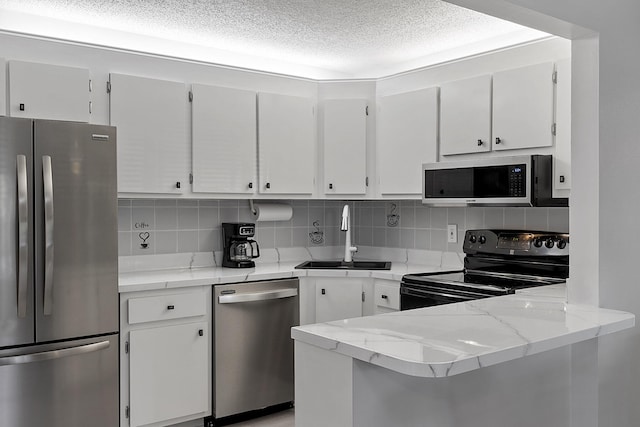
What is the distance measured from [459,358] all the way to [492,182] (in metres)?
1.97

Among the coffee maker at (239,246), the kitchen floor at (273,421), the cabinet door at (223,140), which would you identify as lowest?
the kitchen floor at (273,421)

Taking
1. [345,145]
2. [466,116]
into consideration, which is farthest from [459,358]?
[345,145]

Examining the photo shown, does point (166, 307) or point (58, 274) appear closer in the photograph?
point (58, 274)

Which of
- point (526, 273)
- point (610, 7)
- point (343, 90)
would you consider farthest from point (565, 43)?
point (343, 90)

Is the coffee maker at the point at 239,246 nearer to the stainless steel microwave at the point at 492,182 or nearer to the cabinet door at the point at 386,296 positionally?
the cabinet door at the point at 386,296

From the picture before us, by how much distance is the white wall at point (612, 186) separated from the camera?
7.63ft

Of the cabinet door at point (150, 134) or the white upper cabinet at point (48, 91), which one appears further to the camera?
the cabinet door at point (150, 134)

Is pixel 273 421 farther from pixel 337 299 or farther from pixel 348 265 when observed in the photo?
pixel 348 265

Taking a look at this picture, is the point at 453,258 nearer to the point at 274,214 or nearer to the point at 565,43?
the point at 274,214

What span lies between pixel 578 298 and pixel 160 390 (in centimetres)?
221

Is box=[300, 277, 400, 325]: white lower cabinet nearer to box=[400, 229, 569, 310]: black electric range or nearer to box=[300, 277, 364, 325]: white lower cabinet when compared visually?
box=[300, 277, 364, 325]: white lower cabinet

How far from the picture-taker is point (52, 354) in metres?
2.70

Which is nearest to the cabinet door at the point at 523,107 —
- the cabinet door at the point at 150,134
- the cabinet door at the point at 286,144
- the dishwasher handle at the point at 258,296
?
the cabinet door at the point at 286,144

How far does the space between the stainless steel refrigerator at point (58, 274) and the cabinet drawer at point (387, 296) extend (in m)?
1.59
